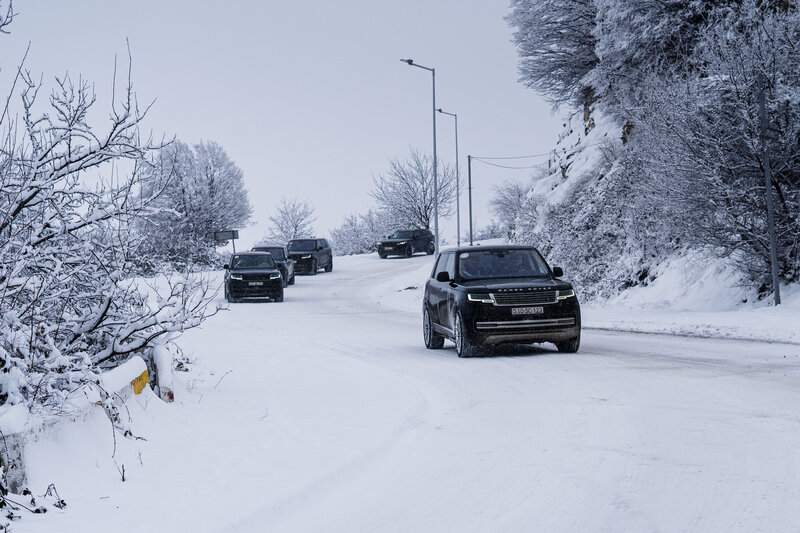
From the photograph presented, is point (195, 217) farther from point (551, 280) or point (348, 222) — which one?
point (551, 280)

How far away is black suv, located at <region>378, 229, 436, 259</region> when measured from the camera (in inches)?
2295

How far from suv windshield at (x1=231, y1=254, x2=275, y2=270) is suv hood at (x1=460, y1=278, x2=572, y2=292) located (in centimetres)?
1844

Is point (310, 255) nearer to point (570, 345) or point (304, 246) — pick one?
point (304, 246)

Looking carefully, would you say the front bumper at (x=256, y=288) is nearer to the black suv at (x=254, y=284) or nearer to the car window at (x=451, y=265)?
the black suv at (x=254, y=284)

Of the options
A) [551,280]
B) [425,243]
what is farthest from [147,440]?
[425,243]

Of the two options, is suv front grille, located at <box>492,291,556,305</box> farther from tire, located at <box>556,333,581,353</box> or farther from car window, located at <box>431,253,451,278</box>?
car window, located at <box>431,253,451,278</box>

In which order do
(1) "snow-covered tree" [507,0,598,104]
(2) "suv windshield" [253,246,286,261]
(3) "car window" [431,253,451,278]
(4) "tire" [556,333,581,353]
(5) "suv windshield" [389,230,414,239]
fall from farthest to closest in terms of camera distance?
1. (5) "suv windshield" [389,230,414,239]
2. (2) "suv windshield" [253,246,286,261]
3. (1) "snow-covered tree" [507,0,598,104]
4. (3) "car window" [431,253,451,278]
5. (4) "tire" [556,333,581,353]

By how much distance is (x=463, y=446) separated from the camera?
6723 millimetres

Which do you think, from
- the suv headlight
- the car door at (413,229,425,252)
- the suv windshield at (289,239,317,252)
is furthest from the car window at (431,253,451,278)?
the car door at (413,229,425,252)

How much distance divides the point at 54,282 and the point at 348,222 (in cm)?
7662

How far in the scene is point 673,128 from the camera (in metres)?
19.0

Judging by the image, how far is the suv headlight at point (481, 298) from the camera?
41.1 ft

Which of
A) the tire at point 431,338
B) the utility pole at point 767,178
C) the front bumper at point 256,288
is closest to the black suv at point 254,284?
the front bumper at point 256,288

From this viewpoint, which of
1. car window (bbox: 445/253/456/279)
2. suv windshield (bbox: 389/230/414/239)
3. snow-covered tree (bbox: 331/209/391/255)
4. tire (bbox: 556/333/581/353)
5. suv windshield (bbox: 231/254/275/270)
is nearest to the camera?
tire (bbox: 556/333/581/353)
